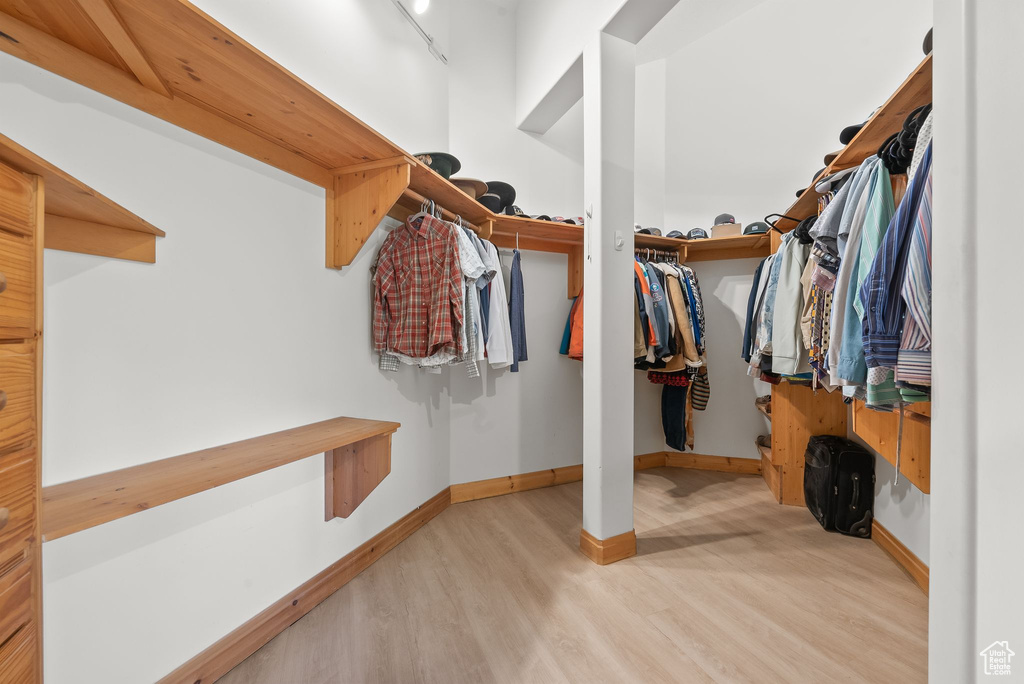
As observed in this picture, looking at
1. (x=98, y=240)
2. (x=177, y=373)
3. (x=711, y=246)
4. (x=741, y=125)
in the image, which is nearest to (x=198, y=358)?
(x=177, y=373)

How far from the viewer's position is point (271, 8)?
158 cm

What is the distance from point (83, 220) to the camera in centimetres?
98

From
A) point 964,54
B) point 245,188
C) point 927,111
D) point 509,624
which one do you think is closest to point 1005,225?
point 964,54

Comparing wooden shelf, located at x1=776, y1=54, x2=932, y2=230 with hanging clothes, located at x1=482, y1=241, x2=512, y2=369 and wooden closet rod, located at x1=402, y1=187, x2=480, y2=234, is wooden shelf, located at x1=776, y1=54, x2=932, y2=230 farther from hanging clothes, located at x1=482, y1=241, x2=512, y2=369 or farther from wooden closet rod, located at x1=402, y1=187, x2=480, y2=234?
wooden closet rod, located at x1=402, y1=187, x2=480, y2=234

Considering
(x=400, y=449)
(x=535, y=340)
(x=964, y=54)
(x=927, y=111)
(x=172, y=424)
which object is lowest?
(x=400, y=449)

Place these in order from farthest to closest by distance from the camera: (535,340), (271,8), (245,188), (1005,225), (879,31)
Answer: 1. (535,340)
2. (879,31)
3. (271,8)
4. (245,188)
5. (1005,225)

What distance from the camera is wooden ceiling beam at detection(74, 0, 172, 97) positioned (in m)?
0.82

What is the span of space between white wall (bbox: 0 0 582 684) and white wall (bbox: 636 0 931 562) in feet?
7.72

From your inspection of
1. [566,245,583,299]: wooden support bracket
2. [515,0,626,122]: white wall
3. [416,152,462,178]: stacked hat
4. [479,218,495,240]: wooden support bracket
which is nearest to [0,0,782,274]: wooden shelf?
[416,152,462,178]: stacked hat

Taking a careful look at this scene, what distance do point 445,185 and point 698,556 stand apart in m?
2.09

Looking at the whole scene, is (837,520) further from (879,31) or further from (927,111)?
(879,31)

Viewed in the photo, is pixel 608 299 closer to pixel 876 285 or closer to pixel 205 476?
pixel 876 285

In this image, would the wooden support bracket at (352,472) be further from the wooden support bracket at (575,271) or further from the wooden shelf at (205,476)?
the wooden support bracket at (575,271)

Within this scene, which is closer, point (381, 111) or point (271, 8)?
point (271, 8)
